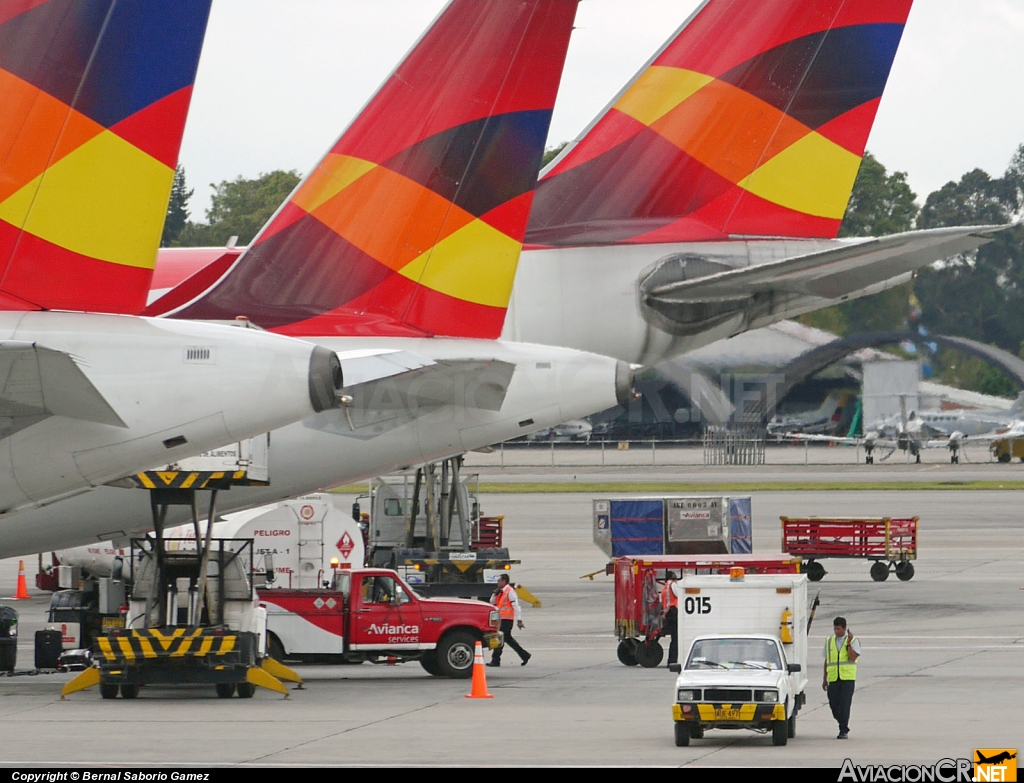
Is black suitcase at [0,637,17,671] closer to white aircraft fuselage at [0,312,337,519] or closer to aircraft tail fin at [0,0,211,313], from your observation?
white aircraft fuselage at [0,312,337,519]

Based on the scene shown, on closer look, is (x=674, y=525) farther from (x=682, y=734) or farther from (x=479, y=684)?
(x=682, y=734)

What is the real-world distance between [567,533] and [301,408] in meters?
37.7

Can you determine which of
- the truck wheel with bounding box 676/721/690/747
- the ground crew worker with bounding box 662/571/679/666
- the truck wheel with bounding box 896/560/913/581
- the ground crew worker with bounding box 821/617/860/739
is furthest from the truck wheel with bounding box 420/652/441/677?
the truck wheel with bounding box 896/560/913/581

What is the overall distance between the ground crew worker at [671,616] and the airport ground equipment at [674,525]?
11518 mm

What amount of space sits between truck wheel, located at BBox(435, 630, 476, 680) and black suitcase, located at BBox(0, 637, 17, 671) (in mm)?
6953

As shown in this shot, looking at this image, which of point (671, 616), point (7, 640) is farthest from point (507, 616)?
point (7, 640)

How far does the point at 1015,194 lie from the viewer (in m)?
120

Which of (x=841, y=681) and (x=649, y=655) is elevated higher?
(x=841, y=681)

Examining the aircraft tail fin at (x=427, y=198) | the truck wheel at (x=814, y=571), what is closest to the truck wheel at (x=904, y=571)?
the truck wheel at (x=814, y=571)

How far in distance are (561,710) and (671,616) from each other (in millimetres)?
5510

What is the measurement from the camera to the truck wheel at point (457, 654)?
2498 cm

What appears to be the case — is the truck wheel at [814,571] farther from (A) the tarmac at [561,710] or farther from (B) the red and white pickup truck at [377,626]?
(B) the red and white pickup truck at [377,626]

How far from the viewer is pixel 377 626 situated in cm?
2488

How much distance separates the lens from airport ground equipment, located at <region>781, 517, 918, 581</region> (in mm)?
40281
